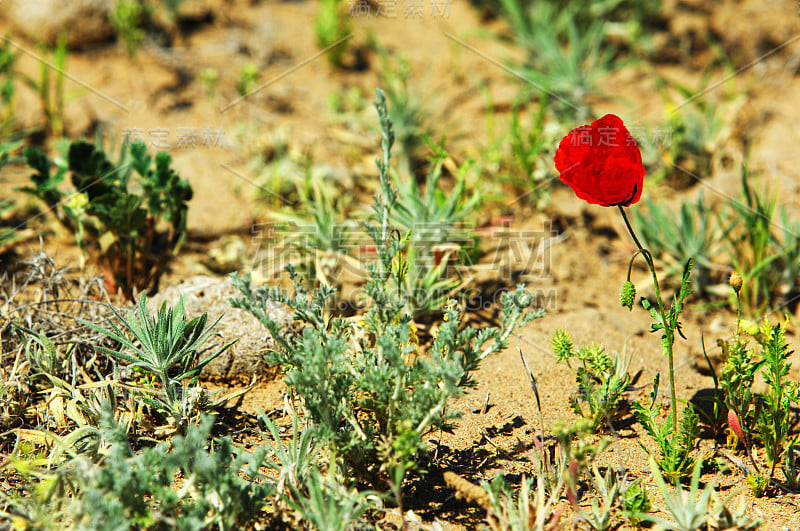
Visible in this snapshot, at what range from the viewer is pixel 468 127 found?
3.76 m

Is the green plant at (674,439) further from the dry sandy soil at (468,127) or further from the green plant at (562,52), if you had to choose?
the green plant at (562,52)

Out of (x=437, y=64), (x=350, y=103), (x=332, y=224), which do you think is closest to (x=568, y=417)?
(x=332, y=224)

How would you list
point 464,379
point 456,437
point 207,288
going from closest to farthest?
point 464,379
point 456,437
point 207,288

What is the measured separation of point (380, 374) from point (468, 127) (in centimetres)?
224

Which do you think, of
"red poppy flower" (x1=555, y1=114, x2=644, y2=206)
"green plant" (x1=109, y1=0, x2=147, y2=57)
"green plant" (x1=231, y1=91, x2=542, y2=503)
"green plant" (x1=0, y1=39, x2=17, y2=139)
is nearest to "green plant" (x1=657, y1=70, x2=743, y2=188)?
"red poppy flower" (x1=555, y1=114, x2=644, y2=206)

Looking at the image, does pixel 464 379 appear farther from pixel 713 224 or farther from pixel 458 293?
pixel 713 224

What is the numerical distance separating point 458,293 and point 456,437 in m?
0.67

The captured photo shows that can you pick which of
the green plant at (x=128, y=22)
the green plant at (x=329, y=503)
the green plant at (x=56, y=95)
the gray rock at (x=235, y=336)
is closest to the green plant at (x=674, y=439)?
the green plant at (x=329, y=503)

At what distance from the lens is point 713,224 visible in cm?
305

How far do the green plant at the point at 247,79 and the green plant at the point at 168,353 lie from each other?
1988 millimetres

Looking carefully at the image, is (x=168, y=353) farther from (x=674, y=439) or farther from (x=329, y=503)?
(x=674, y=439)

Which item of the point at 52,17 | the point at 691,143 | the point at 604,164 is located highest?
the point at 52,17

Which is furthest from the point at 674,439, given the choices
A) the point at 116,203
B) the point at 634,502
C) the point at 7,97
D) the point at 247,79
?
the point at 7,97

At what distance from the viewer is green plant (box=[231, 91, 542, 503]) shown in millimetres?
1760
